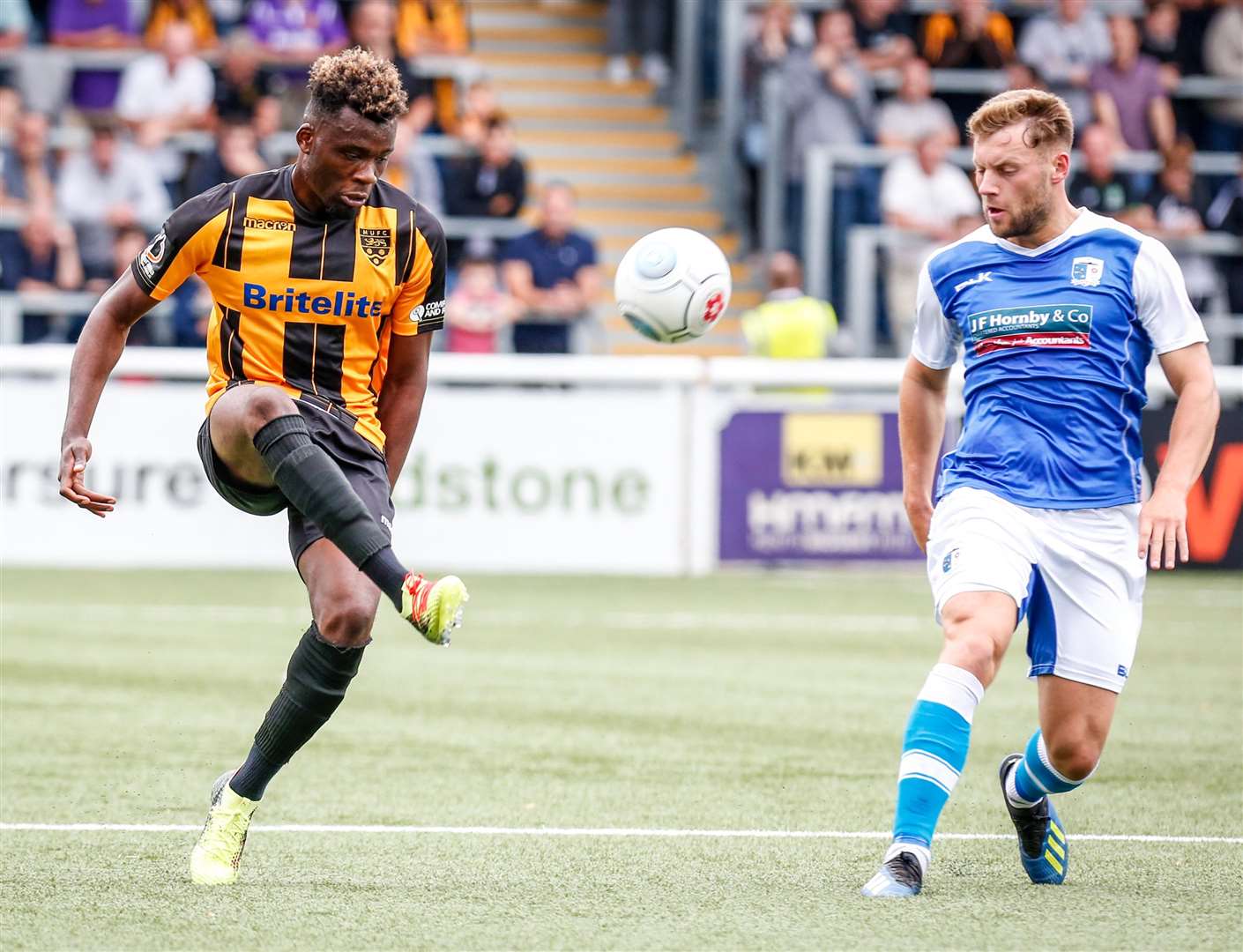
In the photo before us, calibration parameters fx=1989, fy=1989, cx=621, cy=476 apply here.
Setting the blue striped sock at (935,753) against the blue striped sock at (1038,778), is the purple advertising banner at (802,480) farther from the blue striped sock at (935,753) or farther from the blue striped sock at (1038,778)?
the blue striped sock at (935,753)

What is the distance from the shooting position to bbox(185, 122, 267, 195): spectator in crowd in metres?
15.1

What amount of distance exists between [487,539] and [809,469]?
2317 mm

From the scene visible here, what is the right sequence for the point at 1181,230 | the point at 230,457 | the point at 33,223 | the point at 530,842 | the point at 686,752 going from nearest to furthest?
the point at 230,457 < the point at 530,842 < the point at 686,752 < the point at 33,223 < the point at 1181,230

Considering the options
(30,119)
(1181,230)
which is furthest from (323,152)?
(1181,230)

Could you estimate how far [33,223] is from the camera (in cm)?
1502

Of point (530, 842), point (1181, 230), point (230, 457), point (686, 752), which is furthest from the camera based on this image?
point (1181, 230)

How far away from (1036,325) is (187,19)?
1382cm

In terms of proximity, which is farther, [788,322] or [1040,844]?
[788,322]

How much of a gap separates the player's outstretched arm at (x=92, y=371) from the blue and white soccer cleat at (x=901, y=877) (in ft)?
7.03

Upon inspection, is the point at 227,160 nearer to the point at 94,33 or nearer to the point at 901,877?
the point at 94,33

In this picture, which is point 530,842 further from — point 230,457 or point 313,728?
point 230,457

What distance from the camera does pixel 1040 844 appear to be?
5.23 metres

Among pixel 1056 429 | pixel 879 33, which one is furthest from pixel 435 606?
pixel 879 33

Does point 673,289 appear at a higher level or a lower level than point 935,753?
higher
